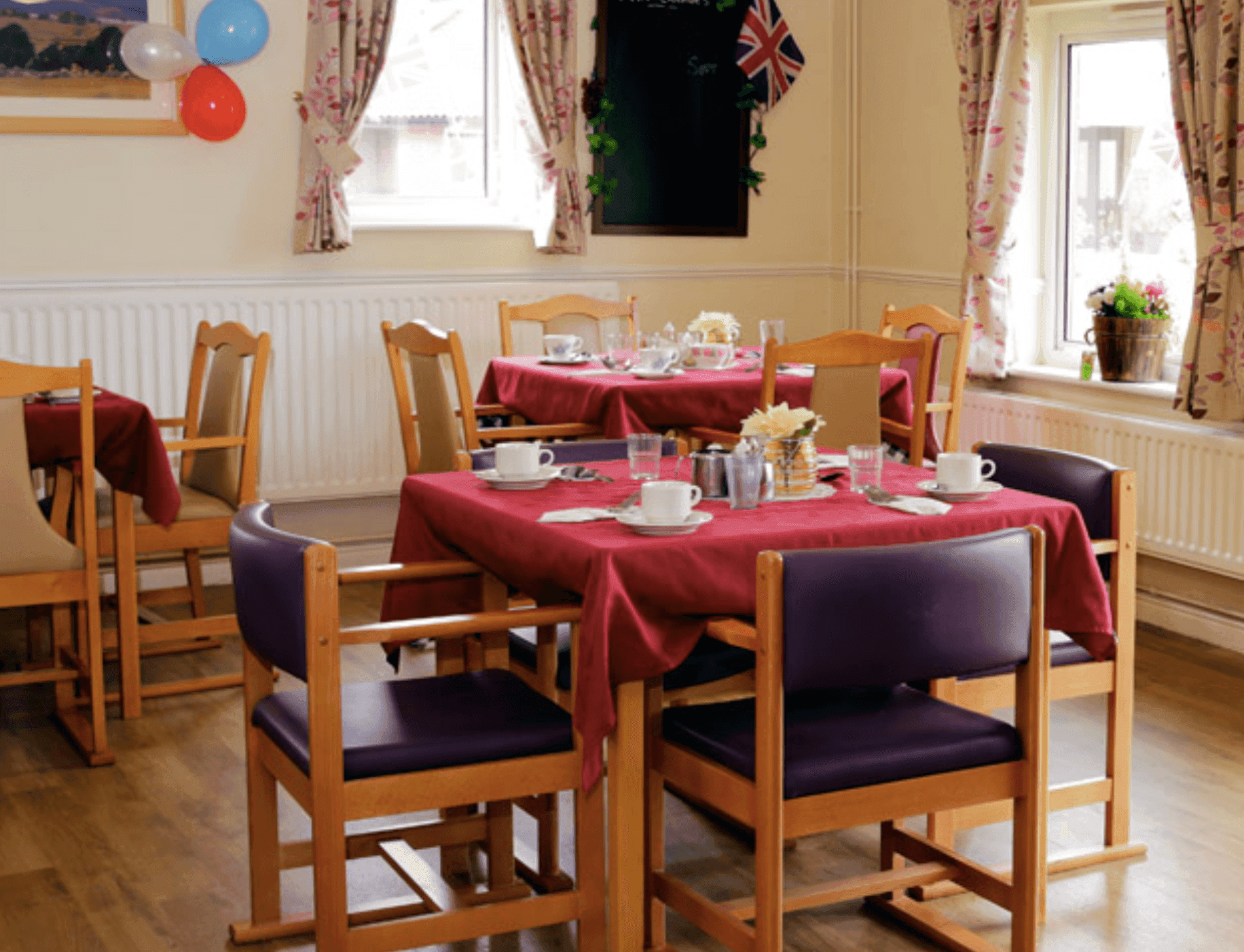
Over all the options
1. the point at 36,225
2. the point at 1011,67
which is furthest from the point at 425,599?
the point at 1011,67

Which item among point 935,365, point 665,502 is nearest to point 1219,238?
point 935,365

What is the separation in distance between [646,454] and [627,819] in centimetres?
83

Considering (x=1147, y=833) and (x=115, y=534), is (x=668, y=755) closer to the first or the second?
(x=1147, y=833)

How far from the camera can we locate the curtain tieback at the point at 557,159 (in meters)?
6.47

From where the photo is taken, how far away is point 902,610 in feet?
8.26

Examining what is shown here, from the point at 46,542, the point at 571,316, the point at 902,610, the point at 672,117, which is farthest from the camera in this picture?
the point at 672,117

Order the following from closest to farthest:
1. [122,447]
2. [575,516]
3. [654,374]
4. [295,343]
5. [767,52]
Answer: [575,516]
[122,447]
[654,374]
[295,343]
[767,52]

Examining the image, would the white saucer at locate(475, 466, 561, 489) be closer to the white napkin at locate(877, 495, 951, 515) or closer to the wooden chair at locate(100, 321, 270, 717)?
the white napkin at locate(877, 495, 951, 515)

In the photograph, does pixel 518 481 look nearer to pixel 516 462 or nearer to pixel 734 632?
pixel 516 462

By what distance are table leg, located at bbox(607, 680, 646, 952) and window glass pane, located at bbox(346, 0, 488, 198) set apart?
13.4 ft

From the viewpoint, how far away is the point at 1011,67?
588 cm

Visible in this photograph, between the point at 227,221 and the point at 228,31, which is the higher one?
the point at 228,31

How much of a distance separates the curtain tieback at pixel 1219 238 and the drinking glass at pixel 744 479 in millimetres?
2411

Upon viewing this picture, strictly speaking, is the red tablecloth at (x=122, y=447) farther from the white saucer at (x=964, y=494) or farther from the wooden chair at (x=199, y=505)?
the white saucer at (x=964, y=494)
